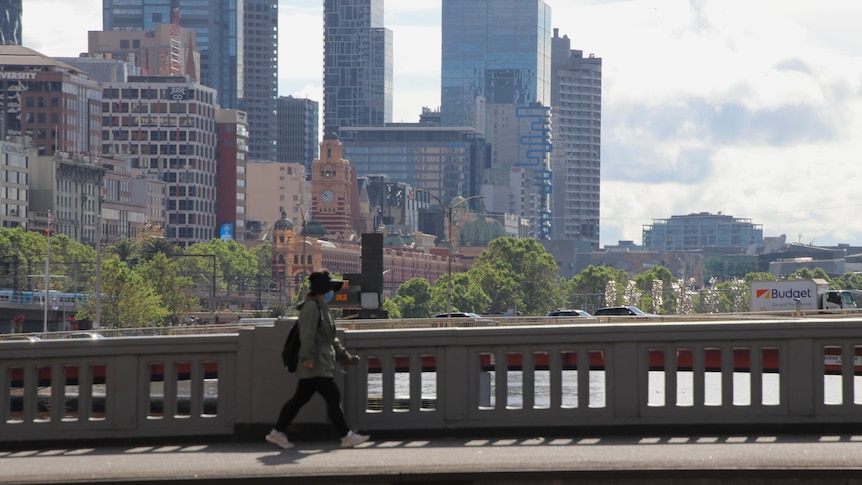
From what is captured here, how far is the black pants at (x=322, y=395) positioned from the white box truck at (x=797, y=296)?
7424cm

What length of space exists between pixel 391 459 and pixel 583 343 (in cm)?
251

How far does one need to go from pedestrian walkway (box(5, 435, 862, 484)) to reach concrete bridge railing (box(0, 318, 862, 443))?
0.71 feet

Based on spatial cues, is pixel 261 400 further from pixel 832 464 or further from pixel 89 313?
pixel 89 313

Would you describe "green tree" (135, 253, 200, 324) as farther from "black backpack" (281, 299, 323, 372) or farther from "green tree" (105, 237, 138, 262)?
"black backpack" (281, 299, 323, 372)

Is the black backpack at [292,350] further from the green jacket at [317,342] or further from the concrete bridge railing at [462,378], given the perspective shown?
the concrete bridge railing at [462,378]

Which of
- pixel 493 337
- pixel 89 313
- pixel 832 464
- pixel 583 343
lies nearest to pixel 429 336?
pixel 493 337

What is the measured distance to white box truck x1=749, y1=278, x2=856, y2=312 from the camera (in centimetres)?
8669

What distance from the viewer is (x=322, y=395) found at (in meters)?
14.1

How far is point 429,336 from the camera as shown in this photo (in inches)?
577

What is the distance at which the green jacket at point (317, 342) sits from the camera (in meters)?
14.0

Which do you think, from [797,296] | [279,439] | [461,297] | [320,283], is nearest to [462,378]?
[320,283]

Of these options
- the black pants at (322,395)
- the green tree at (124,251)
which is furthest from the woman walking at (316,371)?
the green tree at (124,251)

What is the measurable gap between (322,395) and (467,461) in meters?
1.86

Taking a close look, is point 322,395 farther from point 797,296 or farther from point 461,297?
point 461,297
